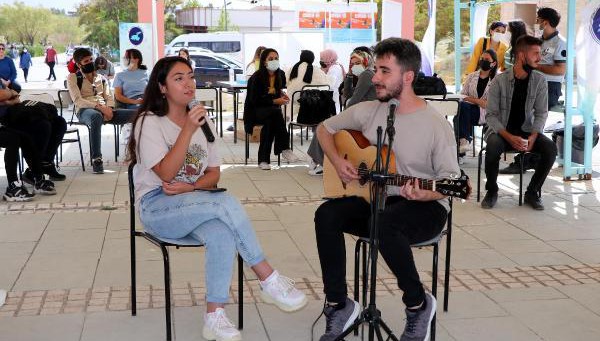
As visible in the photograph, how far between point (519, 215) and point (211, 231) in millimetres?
3355

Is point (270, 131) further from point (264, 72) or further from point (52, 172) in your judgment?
point (52, 172)

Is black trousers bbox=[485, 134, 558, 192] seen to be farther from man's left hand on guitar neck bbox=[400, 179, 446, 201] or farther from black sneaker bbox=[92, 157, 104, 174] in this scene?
black sneaker bbox=[92, 157, 104, 174]

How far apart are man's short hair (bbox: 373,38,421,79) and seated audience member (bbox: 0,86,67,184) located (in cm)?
407

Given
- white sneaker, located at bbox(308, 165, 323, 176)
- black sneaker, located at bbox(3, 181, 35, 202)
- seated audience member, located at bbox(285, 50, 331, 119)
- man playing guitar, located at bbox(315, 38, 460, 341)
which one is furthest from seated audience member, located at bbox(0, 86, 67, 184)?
man playing guitar, located at bbox(315, 38, 460, 341)

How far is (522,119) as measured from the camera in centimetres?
618

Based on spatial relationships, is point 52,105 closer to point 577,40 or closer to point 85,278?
point 85,278

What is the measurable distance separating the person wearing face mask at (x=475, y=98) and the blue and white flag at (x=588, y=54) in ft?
3.18

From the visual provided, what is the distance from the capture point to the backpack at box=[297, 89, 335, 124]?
26.8ft

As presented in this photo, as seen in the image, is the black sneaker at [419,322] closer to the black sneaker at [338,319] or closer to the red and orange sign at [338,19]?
the black sneaker at [338,319]

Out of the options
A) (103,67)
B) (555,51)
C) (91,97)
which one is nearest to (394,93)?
(555,51)

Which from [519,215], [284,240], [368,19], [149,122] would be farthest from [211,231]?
[368,19]

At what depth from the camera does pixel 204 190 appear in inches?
137

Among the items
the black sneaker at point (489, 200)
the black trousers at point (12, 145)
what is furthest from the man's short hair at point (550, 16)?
the black trousers at point (12, 145)

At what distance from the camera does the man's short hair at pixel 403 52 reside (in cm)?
336
